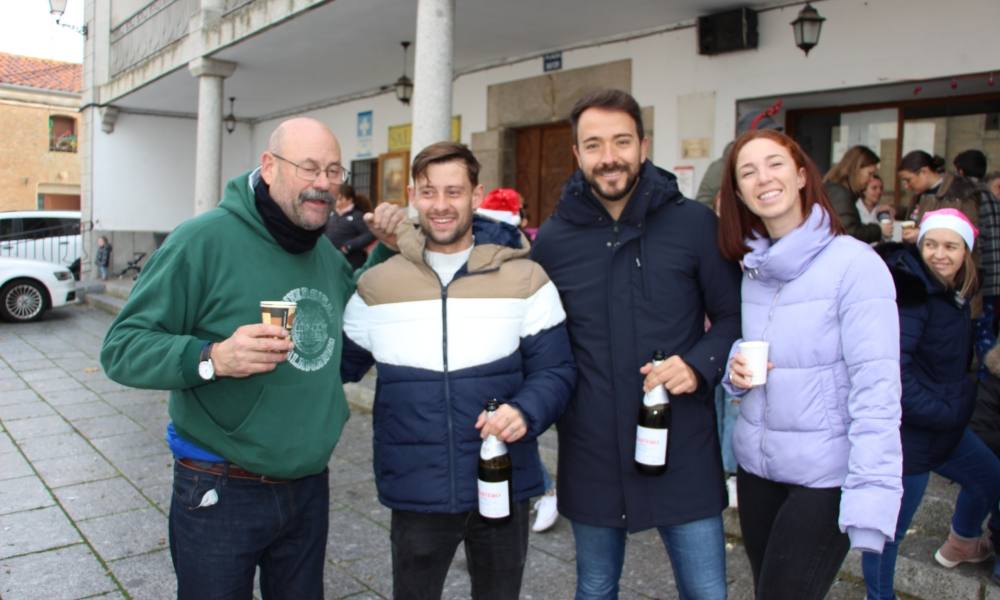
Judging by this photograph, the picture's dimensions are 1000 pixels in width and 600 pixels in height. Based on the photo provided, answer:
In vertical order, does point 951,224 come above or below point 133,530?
above

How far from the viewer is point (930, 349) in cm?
286

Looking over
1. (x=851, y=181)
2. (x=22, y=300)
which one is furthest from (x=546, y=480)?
(x=22, y=300)

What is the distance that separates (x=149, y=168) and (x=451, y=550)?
1722cm

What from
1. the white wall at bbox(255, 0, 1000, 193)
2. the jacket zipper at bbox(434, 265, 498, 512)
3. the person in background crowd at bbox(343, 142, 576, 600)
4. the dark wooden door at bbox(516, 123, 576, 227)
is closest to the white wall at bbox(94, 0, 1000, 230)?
the white wall at bbox(255, 0, 1000, 193)

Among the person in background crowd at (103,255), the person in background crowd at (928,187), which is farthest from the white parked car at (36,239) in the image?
A: the person in background crowd at (928,187)

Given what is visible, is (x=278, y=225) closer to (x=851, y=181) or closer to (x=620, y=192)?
(x=620, y=192)

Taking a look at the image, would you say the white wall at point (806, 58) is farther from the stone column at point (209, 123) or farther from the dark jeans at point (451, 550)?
the dark jeans at point (451, 550)

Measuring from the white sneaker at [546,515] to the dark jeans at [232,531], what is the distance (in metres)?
2.15

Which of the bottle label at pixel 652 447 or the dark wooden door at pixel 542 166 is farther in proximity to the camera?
the dark wooden door at pixel 542 166

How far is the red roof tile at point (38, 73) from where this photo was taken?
3369 cm

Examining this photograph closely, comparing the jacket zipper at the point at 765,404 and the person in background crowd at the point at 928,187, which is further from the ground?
the person in background crowd at the point at 928,187

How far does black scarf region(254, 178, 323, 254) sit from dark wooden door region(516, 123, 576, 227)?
781cm

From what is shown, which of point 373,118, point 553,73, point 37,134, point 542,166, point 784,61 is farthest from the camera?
point 37,134

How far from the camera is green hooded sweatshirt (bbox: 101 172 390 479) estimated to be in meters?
2.15
